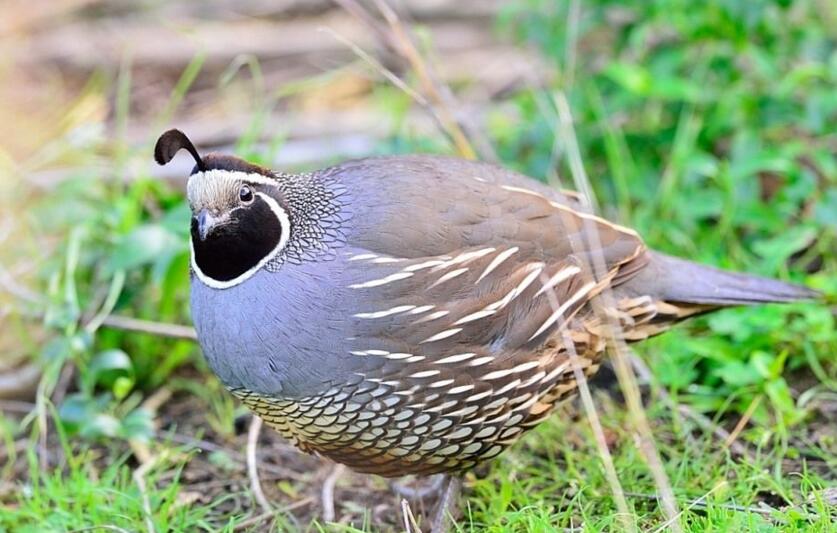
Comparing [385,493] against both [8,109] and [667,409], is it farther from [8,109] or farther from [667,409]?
[8,109]

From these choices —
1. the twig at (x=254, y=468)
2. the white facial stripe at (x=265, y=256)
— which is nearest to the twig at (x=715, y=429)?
the twig at (x=254, y=468)

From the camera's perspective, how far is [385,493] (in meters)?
3.63

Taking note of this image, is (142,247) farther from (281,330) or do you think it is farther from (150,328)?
(281,330)

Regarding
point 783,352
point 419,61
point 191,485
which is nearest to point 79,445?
point 191,485

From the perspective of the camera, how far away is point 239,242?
9.97ft

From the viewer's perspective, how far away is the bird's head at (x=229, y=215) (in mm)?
2961

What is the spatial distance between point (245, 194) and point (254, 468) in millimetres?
993

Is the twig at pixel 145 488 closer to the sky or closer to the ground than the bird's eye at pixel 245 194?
closer to the ground

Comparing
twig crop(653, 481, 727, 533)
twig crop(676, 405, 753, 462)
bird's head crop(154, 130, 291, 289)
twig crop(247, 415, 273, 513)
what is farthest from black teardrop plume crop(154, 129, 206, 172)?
twig crop(676, 405, 753, 462)

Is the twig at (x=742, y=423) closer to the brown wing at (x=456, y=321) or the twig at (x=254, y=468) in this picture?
the brown wing at (x=456, y=321)

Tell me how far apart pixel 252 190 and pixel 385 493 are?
1.16m

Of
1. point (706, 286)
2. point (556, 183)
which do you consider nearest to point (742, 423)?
point (706, 286)

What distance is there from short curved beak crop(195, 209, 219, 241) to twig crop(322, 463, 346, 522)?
96 centimetres

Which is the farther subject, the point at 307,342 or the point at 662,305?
the point at 662,305
